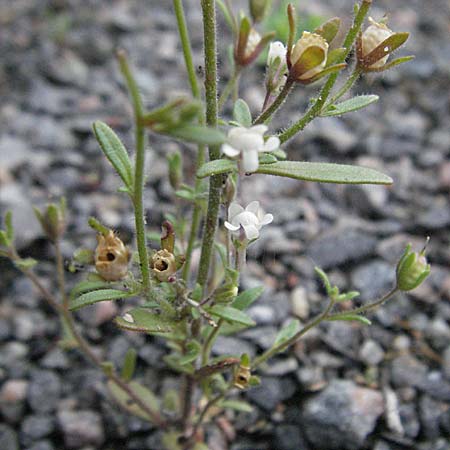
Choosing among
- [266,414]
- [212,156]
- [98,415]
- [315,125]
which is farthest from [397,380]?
[315,125]

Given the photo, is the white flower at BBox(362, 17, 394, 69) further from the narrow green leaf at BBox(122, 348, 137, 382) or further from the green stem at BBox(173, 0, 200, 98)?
the narrow green leaf at BBox(122, 348, 137, 382)

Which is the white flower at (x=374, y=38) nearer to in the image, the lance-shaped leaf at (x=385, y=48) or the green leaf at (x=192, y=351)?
the lance-shaped leaf at (x=385, y=48)

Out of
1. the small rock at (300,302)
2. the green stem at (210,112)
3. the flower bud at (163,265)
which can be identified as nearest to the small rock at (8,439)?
the green stem at (210,112)

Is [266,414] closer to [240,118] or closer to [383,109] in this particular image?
[240,118]

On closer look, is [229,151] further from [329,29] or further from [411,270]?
[411,270]

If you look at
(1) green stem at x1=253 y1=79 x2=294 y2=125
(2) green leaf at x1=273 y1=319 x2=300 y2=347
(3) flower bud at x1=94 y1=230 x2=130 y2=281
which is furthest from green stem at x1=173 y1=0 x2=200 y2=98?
(2) green leaf at x1=273 y1=319 x2=300 y2=347

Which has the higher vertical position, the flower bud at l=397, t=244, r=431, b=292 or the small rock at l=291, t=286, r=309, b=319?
the flower bud at l=397, t=244, r=431, b=292
